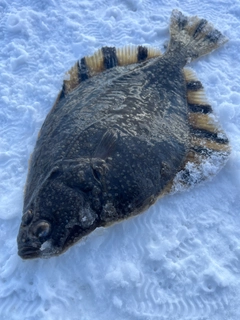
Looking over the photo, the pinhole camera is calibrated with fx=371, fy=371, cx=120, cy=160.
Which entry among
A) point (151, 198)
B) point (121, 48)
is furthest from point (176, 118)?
point (121, 48)

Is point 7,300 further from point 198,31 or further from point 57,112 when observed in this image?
point 198,31

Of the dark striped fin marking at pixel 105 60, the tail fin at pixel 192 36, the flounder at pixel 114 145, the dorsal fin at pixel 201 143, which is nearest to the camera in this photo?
the flounder at pixel 114 145

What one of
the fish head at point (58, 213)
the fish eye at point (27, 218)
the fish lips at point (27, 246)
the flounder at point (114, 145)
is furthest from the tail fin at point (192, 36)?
the fish lips at point (27, 246)

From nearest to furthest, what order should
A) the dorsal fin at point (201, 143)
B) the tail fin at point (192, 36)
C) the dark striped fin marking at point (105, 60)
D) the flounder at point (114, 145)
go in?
the flounder at point (114, 145)
the dorsal fin at point (201, 143)
the dark striped fin marking at point (105, 60)
the tail fin at point (192, 36)

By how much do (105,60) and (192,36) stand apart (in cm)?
124

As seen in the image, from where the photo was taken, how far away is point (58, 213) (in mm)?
3066

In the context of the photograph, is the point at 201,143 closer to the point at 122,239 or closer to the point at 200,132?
the point at 200,132

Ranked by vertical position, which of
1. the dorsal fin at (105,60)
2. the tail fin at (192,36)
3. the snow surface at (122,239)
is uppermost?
the tail fin at (192,36)

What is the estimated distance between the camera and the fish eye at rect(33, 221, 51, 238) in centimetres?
299

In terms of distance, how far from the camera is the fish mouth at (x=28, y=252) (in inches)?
119

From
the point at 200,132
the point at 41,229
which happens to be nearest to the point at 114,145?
the point at 41,229

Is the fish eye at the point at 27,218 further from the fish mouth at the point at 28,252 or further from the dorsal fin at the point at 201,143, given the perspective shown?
the dorsal fin at the point at 201,143

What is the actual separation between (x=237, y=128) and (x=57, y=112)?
Answer: 198 centimetres

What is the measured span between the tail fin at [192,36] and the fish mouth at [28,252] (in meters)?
2.91
